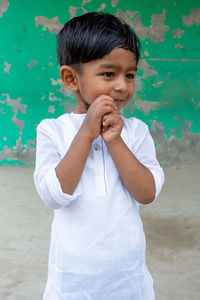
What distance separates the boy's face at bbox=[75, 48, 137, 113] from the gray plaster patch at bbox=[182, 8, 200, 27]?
4.10m

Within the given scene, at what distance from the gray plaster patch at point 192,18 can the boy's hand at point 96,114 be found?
419 centimetres

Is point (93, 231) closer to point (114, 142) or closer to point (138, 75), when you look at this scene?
point (114, 142)

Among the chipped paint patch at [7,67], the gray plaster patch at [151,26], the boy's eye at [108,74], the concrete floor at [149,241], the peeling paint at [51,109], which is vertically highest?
the gray plaster patch at [151,26]

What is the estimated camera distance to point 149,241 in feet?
7.70

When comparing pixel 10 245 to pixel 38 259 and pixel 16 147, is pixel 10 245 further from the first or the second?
pixel 16 147

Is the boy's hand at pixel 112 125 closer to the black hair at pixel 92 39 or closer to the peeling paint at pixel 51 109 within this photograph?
the black hair at pixel 92 39

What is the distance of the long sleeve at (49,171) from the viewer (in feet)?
2.81

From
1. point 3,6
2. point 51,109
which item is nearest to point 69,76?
point 51,109

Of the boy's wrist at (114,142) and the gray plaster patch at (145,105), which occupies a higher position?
the gray plaster patch at (145,105)

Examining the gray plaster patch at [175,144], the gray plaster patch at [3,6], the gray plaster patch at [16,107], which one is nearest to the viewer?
the gray plaster patch at [3,6]

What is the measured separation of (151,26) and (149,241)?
3.13m

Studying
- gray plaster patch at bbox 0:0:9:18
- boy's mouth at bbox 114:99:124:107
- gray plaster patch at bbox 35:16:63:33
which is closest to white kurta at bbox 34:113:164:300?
boy's mouth at bbox 114:99:124:107

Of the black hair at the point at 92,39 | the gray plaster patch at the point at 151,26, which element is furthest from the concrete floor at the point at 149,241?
the gray plaster patch at the point at 151,26

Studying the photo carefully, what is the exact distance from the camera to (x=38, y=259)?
2.10 meters
